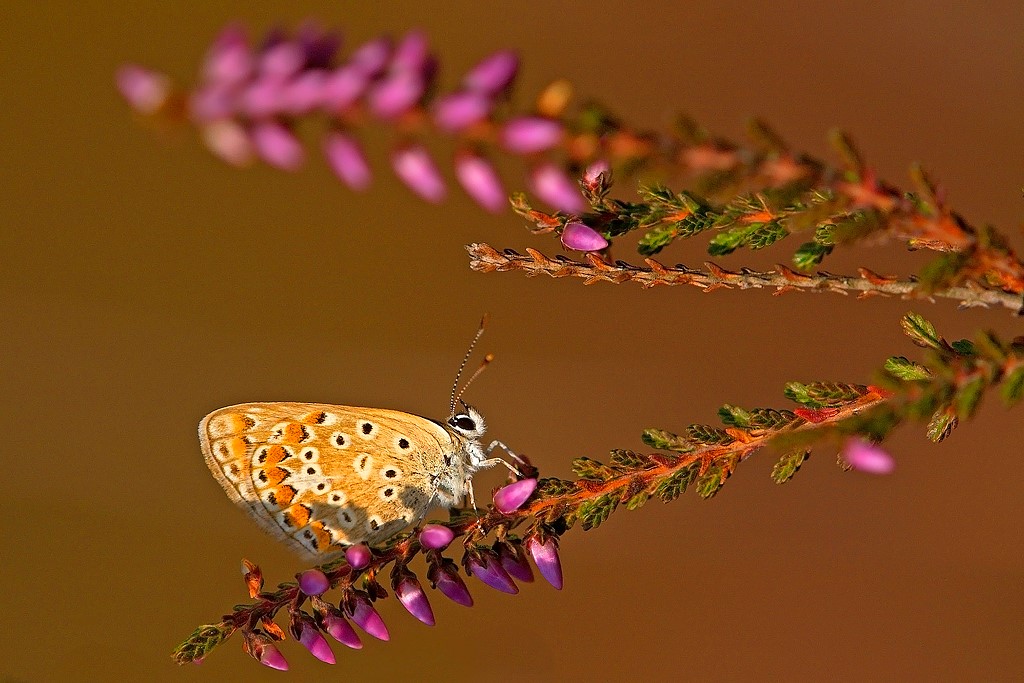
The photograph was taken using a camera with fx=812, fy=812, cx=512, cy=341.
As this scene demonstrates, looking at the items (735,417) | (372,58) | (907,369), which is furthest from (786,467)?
(372,58)

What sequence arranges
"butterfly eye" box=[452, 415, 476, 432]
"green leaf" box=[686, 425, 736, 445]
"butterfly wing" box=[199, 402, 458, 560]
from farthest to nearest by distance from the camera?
1. "butterfly eye" box=[452, 415, 476, 432]
2. "butterfly wing" box=[199, 402, 458, 560]
3. "green leaf" box=[686, 425, 736, 445]

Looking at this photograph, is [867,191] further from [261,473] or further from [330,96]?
[261,473]

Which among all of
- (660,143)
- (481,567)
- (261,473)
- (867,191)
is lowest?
(481,567)

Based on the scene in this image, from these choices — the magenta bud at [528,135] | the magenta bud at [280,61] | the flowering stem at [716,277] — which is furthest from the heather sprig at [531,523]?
the magenta bud at [280,61]

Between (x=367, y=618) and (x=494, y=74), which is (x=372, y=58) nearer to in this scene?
(x=494, y=74)

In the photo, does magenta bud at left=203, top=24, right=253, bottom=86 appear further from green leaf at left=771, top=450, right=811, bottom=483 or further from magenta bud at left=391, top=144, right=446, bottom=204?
green leaf at left=771, top=450, right=811, bottom=483

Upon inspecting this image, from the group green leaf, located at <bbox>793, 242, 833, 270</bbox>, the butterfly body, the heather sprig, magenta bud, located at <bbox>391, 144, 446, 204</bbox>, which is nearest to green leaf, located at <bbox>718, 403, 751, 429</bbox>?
the heather sprig

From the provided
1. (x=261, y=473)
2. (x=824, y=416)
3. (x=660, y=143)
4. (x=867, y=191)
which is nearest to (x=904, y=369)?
(x=824, y=416)
